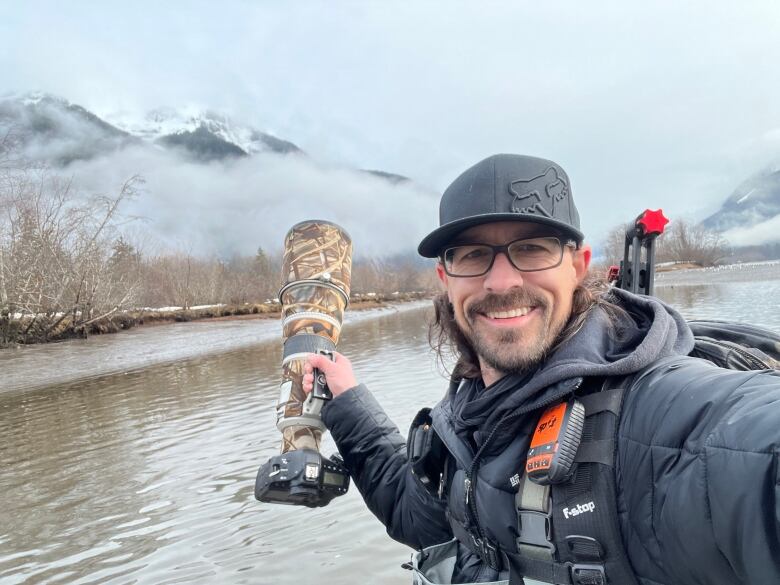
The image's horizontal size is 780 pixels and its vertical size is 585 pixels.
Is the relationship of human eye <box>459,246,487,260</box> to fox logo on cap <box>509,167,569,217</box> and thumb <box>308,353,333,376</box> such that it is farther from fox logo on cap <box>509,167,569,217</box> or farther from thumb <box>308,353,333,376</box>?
thumb <box>308,353,333,376</box>

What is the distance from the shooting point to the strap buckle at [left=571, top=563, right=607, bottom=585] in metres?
1.48

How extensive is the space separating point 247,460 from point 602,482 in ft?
21.2

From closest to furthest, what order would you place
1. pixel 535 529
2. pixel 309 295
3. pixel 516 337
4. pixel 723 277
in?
pixel 535 529
pixel 516 337
pixel 309 295
pixel 723 277

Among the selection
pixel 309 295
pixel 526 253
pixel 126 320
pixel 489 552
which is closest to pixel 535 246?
pixel 526 253

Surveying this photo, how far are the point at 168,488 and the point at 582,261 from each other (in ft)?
19.3

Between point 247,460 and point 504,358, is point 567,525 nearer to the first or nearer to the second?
point 504,358

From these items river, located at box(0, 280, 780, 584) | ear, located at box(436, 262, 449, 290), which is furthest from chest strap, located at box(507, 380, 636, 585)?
river, located at box(0, 280, 780, 584)

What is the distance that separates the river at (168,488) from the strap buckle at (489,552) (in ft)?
7.99

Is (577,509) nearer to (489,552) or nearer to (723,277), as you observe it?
(489,552)

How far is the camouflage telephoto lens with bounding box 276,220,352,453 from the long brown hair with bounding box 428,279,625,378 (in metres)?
0.60

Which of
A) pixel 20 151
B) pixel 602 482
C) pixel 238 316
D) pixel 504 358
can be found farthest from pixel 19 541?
pixel 238 316

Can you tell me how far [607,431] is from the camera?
1539mm

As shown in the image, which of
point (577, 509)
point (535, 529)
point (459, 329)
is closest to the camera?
point (577, 509)

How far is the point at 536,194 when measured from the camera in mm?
1987
